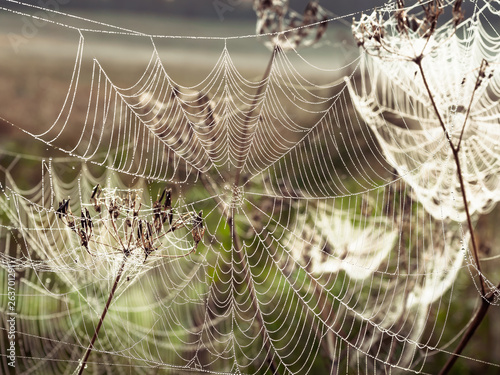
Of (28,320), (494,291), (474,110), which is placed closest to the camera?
(494,291)

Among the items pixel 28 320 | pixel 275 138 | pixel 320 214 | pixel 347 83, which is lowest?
pixel 28 320

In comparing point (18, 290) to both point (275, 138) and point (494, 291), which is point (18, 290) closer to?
point (275, 138)

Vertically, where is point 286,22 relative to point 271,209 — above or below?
above

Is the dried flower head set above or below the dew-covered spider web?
above

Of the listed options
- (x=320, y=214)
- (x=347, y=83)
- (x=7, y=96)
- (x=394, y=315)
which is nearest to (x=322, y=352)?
(x=394, y=315)

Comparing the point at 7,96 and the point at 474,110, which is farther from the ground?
the point at 474,110

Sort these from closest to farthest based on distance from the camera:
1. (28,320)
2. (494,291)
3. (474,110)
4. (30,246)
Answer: (494,291) < (30,246) < (28,320) < (474,110)

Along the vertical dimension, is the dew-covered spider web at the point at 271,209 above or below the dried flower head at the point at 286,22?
below

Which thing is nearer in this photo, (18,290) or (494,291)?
(494,291)
